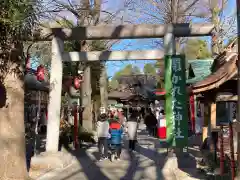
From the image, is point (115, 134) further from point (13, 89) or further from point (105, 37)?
point (13, 89)

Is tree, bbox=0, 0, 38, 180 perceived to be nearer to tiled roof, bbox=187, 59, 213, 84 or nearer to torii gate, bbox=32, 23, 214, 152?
torii gate, bbox=32, 23, 214, 152

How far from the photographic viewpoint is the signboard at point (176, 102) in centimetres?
1092

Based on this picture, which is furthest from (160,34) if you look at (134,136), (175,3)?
(175,3)

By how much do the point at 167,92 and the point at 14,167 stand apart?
4.77 metres

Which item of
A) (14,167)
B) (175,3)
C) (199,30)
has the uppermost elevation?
(175,3)

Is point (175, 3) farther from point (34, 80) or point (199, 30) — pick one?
point (199, 30)

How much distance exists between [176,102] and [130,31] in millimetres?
2481

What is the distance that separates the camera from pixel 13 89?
886 centimetres

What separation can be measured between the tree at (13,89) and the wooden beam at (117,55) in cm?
308

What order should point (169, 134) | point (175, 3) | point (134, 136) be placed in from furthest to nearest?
point (175, 3) → point (134, 136) → point (169, 134)

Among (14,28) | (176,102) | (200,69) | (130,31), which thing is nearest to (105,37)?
(130,31)

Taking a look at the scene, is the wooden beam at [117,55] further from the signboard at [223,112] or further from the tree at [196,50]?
the tree at [196,50]

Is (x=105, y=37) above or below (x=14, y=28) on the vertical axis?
above

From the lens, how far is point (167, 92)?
1112 cm
